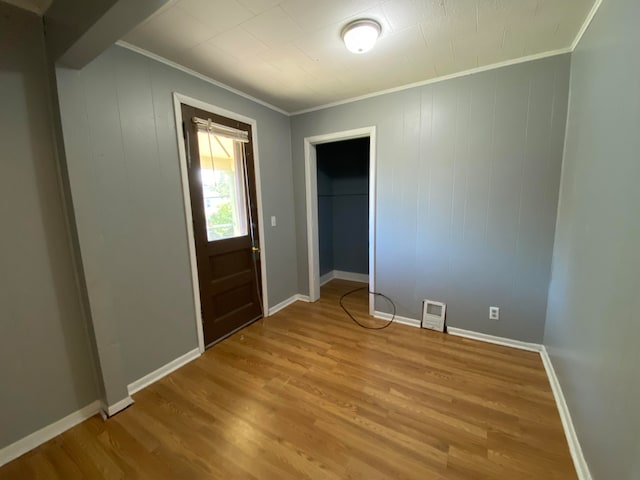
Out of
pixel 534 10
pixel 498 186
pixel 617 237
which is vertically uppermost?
pixel 534 10

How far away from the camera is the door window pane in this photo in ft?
7.67

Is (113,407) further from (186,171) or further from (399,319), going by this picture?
(399,319)

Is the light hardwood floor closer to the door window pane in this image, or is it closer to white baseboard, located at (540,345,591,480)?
white baseboard, located at (540,345,591,480)

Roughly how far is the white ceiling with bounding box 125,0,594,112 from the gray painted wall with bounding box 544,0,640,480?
1.22 feet

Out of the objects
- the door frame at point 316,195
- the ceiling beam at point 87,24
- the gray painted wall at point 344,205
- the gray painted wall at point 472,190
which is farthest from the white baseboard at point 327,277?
the ceiling beam at point 87,24

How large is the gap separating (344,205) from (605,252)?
344cm

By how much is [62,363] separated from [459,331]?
3200 mm

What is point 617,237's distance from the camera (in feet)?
3.61

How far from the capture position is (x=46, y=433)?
60.4 inches

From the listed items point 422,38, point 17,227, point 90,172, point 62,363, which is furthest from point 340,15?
point 62,363

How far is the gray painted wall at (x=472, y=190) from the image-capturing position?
2072 millimetres

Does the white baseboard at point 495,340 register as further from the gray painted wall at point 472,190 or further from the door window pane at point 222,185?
the door window pane at point 222,185

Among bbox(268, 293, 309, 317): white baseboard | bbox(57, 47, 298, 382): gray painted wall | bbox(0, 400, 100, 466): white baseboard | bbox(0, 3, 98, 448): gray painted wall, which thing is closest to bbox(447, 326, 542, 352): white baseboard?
bbox(268, 293, 309, 317): white baseboard

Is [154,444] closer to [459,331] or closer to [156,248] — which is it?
[156,248]
